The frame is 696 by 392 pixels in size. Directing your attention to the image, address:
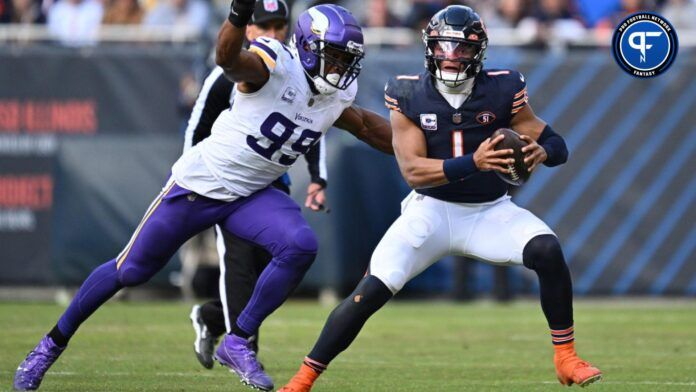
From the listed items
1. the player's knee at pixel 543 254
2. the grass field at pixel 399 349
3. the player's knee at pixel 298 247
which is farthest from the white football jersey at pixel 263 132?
the player's knee at pixel 543 254

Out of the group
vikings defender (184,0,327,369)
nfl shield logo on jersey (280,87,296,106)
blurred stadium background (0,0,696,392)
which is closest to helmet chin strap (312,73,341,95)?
nfl shield logo on jersey (280,87,296,106)

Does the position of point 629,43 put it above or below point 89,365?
above

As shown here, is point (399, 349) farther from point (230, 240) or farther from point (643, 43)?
point (643, 43)

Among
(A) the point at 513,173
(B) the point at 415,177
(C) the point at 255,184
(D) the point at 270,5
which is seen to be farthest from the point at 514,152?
(D) the point at 270,5

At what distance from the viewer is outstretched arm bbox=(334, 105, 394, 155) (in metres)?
6.40

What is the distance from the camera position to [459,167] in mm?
5566

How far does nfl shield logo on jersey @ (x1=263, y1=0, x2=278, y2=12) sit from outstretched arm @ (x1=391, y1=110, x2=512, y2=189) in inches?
56.0

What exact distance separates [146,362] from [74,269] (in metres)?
5.63

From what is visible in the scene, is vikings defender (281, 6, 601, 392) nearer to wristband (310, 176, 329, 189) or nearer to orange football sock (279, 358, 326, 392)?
orange football sock (279, 358, 326, 392)

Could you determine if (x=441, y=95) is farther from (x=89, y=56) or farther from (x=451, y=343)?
(x=89, y=56)

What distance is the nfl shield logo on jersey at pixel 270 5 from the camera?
7078 millimetres

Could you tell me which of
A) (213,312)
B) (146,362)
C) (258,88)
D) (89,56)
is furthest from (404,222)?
(89,56)

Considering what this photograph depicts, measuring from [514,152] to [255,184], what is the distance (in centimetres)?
135

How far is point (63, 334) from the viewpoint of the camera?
6008mm
